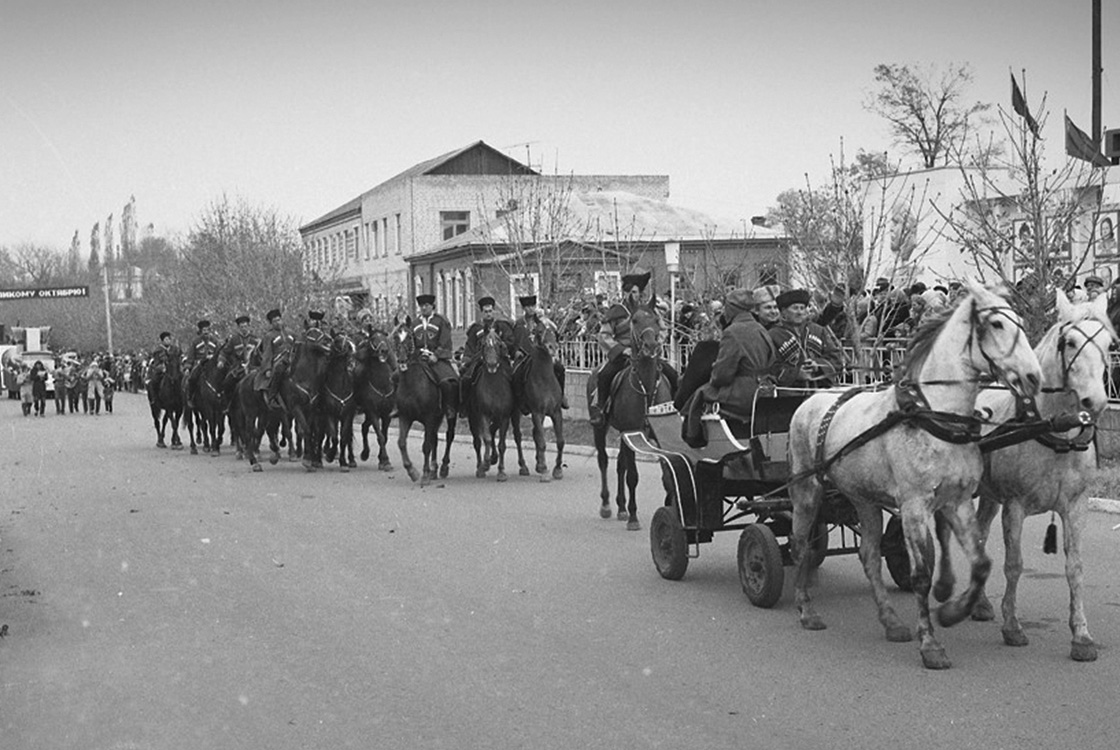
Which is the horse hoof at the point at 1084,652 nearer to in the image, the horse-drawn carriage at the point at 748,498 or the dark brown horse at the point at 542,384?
the horse-drawn carriage at the point at 748,498

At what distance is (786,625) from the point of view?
977 cm

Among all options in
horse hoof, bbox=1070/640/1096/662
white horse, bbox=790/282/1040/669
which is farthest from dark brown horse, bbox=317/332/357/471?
horse hoof, bbox=1070/640/1096/662

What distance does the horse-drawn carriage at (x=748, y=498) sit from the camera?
407 inches

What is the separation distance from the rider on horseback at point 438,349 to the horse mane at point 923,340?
12.4m

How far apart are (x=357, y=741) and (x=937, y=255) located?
33840mm

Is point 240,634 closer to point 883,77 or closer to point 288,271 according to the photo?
point 883,77

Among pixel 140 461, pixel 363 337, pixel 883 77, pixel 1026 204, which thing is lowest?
pixel 140 461

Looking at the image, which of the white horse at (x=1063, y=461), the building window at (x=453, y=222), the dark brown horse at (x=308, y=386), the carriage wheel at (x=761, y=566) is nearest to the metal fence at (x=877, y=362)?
the carriage wheel at (x=761, y=566)

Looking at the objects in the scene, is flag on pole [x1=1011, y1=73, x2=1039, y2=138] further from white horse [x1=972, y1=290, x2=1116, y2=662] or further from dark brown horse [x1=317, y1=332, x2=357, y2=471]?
white horse [x1=972, y1=290, x2=1116, y2=662]

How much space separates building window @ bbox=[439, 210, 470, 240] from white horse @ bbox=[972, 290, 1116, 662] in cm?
6615

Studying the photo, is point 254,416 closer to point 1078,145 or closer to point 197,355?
point 197,355

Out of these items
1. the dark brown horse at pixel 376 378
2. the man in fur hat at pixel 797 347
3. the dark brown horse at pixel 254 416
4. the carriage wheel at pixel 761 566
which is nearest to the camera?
the carriage wheel at pixel 761 566

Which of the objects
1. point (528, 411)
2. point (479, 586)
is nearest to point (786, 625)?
point (479, 586)

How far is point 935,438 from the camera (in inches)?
331
